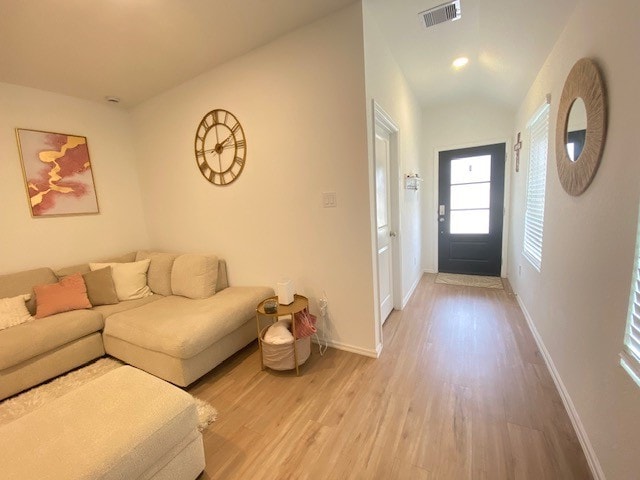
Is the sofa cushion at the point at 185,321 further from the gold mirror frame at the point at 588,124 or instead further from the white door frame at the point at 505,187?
the white door frame at the point at 505,187

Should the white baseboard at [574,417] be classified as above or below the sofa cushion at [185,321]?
below

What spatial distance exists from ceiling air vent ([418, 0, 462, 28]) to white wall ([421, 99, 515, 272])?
7.24ft

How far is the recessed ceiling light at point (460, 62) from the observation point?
273cm

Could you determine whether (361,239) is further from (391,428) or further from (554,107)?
(554,107)

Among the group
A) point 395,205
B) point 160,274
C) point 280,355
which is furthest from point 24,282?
point 395,205

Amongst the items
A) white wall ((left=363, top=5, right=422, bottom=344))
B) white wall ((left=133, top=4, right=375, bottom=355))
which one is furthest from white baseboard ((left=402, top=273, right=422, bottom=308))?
white wall ((left=133, top=4, right=375, bottom=355))

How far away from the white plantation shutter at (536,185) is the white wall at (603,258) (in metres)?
0.41

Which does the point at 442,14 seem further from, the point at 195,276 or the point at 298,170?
the point at 195,276

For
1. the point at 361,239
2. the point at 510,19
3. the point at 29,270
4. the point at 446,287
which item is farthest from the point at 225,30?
the point at 446,287

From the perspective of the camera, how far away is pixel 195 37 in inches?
84.0

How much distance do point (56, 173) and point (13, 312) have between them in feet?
4.91

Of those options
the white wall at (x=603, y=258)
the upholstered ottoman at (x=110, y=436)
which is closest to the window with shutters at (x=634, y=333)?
the white wall at (x=603, y=258)

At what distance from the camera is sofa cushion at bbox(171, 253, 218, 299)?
2.63m

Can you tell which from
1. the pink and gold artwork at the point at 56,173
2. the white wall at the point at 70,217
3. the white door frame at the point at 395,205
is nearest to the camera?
the white wall at the point at 70,217
